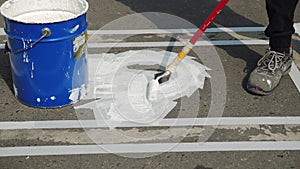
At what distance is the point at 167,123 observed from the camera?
313 centimetres

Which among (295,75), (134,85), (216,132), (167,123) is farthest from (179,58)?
(295,75)

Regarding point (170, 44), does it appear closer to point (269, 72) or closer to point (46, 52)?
point (269, 72)

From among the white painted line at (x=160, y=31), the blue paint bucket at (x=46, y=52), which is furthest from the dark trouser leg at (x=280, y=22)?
the blue paint bucket at (x=46, y=52)

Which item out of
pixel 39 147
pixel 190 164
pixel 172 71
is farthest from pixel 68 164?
pixel 172 71

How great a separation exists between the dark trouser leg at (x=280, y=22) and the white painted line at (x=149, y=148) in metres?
0.87

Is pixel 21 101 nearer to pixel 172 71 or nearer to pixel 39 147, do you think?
pixel 39 147

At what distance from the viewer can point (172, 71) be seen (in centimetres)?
360

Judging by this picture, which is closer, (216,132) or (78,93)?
(216,132)

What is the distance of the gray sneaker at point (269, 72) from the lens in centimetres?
340

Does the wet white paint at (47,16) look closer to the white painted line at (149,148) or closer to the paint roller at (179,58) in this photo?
the paint roller at (179,58)

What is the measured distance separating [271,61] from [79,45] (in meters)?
1.37

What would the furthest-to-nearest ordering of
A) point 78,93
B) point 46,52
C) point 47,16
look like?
point 47,16, point 78,93, point 46,52

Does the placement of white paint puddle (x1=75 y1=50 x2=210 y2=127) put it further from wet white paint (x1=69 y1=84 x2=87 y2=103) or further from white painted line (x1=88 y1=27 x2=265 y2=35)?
white painted line (x1=88 y1=27 x2=265 y2=35)

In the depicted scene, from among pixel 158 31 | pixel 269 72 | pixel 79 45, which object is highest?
pixel 79 45
